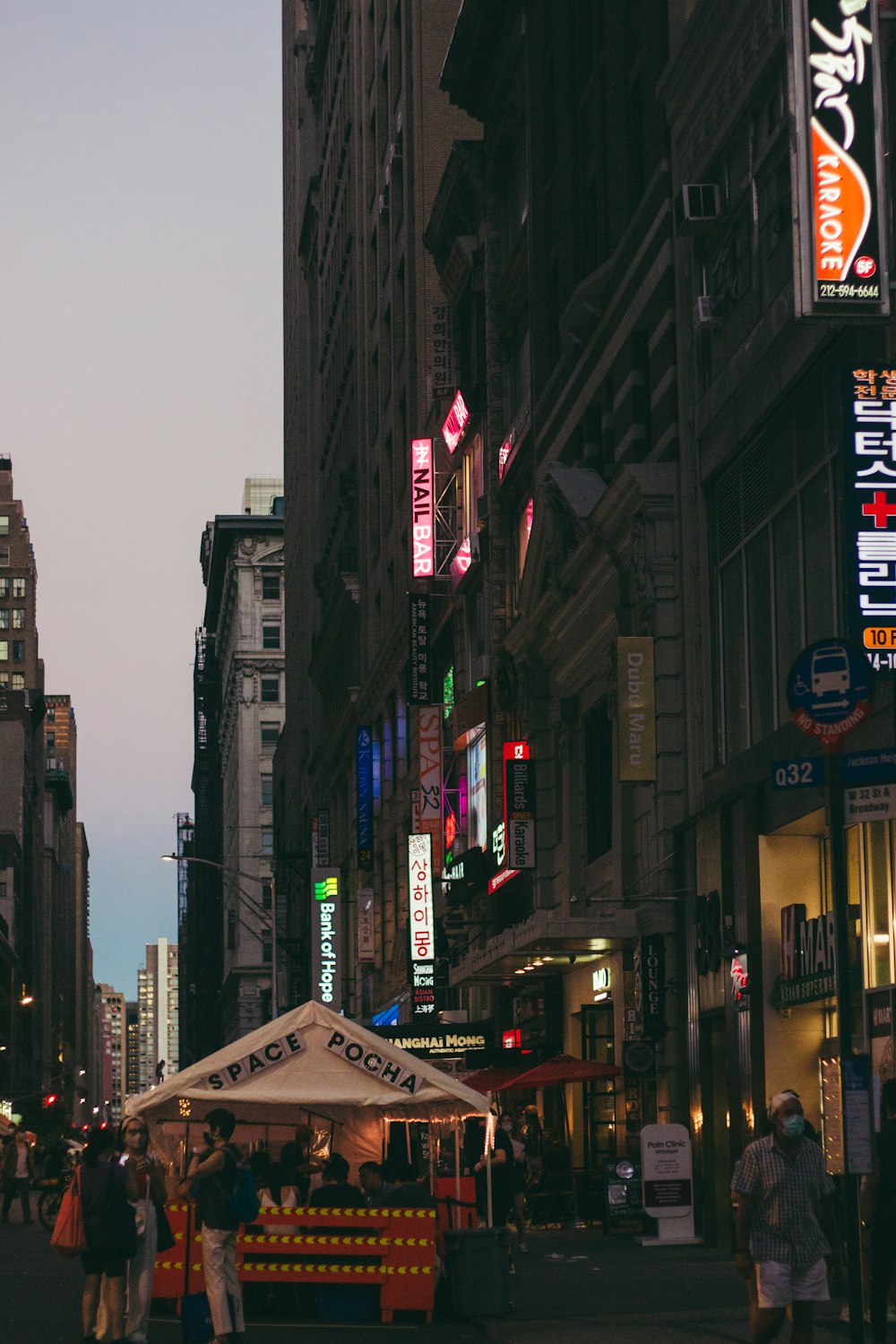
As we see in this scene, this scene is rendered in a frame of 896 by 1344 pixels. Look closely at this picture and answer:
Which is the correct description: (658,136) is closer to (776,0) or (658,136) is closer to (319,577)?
(776,0)

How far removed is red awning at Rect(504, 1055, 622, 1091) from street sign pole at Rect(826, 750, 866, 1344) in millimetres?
20022

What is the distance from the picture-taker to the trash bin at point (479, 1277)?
20141 mm

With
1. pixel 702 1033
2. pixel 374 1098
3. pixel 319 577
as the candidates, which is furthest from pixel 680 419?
pixel 319 577

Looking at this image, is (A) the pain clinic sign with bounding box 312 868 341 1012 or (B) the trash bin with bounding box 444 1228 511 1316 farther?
(A) the pain clinic sign with bounding box 312 868 341 1012

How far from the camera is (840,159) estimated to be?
791 inches

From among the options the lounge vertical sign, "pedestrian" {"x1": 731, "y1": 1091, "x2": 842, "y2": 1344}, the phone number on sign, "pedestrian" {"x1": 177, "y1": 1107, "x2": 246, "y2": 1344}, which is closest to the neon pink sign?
the lounge vertical sign

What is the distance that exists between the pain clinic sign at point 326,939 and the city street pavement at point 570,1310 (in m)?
43.4

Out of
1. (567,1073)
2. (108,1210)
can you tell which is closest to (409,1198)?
(108,1210)

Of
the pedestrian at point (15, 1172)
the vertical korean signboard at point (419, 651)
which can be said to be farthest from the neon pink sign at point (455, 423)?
the pedestrian at point (15, 1172)

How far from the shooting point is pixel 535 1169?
3669cm

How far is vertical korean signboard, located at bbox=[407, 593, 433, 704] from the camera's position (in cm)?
5409

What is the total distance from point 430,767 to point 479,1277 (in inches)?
1235

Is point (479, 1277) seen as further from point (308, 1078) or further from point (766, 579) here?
point (766, 579)

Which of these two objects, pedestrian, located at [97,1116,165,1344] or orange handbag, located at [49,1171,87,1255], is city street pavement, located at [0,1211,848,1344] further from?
orange handbag, located at [49,1171,87,1255]
